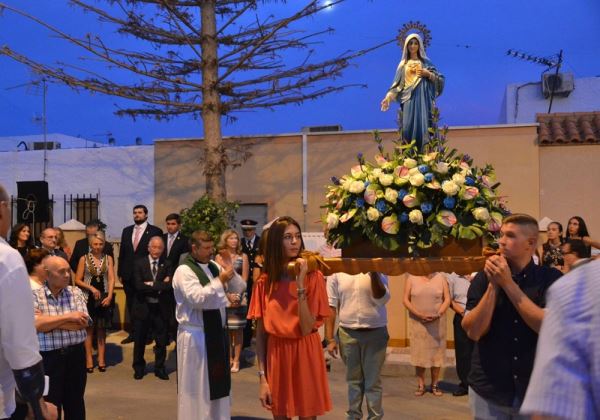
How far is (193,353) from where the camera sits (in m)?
6.06

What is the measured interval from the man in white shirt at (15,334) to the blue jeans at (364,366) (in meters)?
3.17

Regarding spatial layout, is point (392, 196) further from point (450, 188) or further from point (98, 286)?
point (98, 286)

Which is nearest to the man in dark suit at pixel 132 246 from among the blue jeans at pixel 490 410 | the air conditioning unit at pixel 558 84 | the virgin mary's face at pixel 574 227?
the virgin mary's face at pixel 574 227

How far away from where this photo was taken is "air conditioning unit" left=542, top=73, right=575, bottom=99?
2102cm

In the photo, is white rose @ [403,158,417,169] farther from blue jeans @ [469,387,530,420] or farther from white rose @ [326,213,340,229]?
blue jeans @ [469,387,530,420]

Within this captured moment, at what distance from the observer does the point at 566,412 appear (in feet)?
4.58

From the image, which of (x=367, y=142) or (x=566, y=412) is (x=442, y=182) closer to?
(x=566, y=412)

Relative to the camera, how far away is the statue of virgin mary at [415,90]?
517cm

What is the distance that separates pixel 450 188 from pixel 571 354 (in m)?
2.68

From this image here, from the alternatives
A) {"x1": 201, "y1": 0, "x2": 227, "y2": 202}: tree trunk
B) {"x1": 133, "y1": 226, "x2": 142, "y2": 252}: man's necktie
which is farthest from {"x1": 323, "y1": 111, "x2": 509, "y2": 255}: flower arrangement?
{"x1": 201, "y1": 0, "x2": 227, "y2": 202}: tree trunk

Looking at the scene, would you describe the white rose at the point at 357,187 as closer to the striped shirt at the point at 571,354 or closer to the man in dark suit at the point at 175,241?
the striped shirt at the point at 571,354

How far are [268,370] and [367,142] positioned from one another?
36.9 ft

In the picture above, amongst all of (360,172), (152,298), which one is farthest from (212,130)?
(360,172)

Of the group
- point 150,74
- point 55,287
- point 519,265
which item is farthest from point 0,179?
point 519,265
